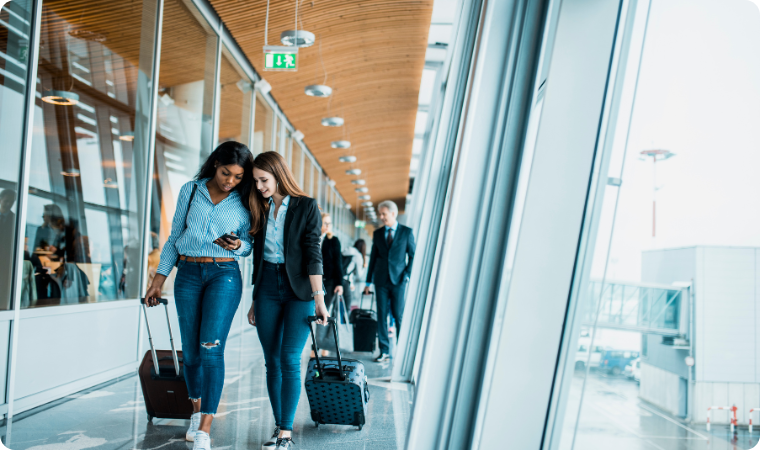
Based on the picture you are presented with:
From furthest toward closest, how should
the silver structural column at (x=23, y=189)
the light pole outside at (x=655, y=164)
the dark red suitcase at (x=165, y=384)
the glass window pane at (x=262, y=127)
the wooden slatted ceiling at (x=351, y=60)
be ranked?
the glass window pane at (x=262, y=127) < the wooden slatted ceiling at (x=351, y=60) < the silver structural column at (x=23, y=189) < the dark red suitcase at (x=165, y=384) < the light pole outside at (x=655, y=164)

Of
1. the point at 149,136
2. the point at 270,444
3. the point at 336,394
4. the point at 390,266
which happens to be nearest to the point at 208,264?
the point at 270,444

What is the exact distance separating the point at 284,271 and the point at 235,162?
603mm

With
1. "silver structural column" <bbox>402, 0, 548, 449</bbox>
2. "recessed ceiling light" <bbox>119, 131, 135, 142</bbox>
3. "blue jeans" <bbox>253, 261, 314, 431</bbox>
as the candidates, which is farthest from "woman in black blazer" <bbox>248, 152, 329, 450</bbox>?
"recessed ceiling light" <bbox>119, 131, 135, 142</bbox>

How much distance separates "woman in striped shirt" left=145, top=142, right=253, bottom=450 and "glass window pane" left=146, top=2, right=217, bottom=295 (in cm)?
295

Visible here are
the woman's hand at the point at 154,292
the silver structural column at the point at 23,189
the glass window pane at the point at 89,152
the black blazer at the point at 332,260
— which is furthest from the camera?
the black blazer at the point at 332,260

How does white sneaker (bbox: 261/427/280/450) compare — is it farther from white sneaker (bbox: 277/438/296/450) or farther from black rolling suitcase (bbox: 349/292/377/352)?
black rolling suitcase (bbox: 349/292/377/352)

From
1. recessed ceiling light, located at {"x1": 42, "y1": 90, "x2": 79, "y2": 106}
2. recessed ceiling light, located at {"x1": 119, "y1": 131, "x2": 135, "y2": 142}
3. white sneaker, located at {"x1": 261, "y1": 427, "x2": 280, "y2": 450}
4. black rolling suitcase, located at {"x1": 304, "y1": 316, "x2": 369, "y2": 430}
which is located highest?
recessed ceiling light, located at {"x1": 42, "y1": 90, "x2": 79, "y2": 106}

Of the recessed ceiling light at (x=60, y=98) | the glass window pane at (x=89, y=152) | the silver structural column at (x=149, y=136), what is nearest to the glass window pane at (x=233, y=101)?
the silver structural column at (x=149, y=136)

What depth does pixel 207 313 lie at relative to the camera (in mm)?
2691

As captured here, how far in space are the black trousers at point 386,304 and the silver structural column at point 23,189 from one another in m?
3.18

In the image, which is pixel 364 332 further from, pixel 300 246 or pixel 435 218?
pixel 300 246

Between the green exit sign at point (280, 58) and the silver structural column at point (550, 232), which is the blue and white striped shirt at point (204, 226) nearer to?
the silver structural column at point (550, 232)

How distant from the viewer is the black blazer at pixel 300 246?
2766mm

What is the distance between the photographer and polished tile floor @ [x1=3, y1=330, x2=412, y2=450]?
293cm
